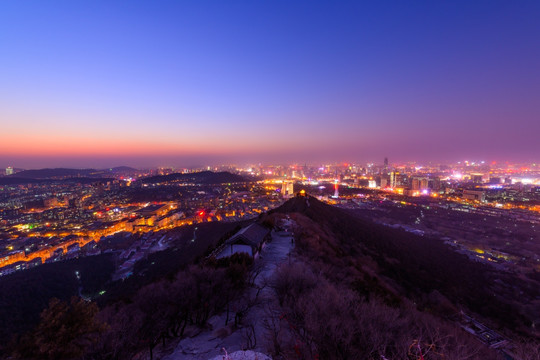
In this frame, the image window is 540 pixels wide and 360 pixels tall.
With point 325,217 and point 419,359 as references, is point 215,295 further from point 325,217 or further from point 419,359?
point 325,217

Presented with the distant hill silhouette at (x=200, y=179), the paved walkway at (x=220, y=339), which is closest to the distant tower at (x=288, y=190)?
the distant hill silhouette at (x=200, y=179)

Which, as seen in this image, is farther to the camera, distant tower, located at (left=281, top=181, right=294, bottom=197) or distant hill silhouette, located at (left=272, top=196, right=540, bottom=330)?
distant tower, located at (left=281, top=181, right=294, bottom=197)

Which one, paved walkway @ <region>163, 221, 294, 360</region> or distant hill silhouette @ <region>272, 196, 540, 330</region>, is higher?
paved walkway @ <region>163, 221, 294, 360</region>

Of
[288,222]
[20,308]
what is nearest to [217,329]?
[288,222]

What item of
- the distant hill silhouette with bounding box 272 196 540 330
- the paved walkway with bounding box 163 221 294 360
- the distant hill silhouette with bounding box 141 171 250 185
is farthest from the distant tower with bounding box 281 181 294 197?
A: the paved walkway with bounding box 163 221 294 360

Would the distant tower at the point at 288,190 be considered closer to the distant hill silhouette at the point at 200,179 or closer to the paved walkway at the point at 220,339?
the distant hill silhouette at the point at 200,179

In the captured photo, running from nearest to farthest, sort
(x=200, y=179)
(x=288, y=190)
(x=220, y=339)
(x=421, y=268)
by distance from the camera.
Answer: (x=220, y=339) < (x=421, y=268) < (x=288, y=190) < (x=200, y=179)

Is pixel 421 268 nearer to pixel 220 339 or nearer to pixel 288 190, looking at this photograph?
pixel 220 339

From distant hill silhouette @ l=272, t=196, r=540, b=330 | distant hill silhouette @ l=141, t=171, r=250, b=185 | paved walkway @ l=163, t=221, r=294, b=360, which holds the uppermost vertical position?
paved walkway @ l=163, t=221, r=294, b=360

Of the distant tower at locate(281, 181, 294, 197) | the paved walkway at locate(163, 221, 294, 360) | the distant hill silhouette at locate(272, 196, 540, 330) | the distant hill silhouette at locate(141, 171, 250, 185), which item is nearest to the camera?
the paved walkway at locate(163, 221, 294, 360)

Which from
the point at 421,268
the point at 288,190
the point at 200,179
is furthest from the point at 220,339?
the point at 200,179

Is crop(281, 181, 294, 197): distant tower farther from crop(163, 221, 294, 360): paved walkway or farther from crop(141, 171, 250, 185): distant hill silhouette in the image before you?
crop(163, 221, 294, 360): paved walkway
